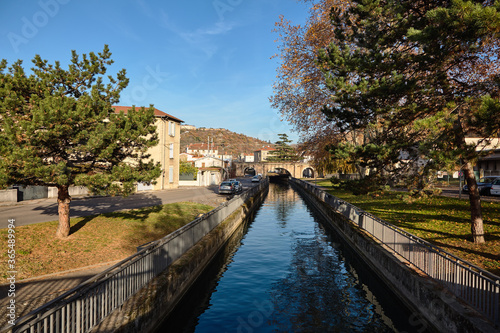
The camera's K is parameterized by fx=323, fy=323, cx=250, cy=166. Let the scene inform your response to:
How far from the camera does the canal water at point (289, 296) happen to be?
8.91 m

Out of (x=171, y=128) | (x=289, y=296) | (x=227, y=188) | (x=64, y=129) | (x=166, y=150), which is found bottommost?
(x=289, y=296)

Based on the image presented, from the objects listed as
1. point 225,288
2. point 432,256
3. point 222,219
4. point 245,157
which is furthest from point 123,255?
point 245,157

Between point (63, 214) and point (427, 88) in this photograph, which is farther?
point (63, 214)

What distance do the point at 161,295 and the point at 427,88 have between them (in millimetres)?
9974

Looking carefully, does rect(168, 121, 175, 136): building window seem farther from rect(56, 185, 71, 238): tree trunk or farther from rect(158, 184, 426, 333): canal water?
rect(56, 185, 71, 238): tree trunk

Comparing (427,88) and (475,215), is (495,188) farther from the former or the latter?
(427,88)

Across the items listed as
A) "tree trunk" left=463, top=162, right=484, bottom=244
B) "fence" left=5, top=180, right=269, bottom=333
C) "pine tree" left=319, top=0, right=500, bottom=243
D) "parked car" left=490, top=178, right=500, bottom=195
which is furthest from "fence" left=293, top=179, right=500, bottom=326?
"parked car" left=490, top=178, right=500, bottom=195

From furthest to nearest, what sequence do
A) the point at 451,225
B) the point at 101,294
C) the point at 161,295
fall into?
the point at 451,225
the point at 161,295
the point at 101,294

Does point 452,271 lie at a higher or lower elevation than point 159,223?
higher

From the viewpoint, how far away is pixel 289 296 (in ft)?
36.0

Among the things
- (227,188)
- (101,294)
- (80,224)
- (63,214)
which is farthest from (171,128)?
(101,294)

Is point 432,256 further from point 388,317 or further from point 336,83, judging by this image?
point 336,83

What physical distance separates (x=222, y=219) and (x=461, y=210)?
1396 centimetres

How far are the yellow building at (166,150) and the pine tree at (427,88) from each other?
2965 centimetres
